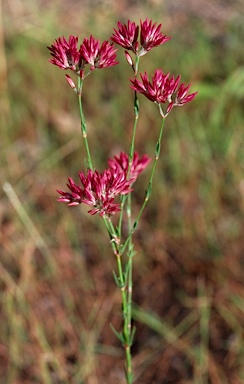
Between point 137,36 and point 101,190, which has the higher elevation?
point 137,36

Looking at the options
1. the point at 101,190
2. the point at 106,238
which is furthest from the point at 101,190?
the point at 106,238

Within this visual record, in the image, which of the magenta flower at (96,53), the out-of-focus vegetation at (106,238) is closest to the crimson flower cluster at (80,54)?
the magenta flower at (96,53)

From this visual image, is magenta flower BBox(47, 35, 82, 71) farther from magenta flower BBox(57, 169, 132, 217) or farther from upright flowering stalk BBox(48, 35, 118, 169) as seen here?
magenta flower BBox(57, 169, 132, 217)

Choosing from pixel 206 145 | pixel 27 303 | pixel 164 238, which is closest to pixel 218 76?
pixel 206 145

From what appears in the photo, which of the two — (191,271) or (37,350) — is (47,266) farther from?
(191,271)

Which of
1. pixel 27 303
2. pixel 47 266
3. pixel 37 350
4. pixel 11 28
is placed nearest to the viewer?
pixel 37 350

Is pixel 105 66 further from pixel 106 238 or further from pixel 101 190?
pixel 106 238

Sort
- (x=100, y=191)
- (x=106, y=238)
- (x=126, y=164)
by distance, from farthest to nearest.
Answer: (x=106, y=238), (x=126, y=164), (x=100, y=191)
